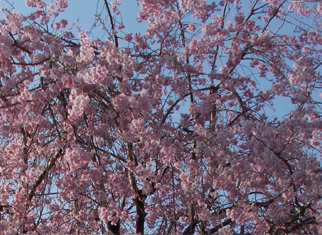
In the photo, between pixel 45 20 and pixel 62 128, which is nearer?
pixel 62 128

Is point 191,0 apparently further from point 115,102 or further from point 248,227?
point 248,227

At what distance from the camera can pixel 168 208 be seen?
573 centimetres

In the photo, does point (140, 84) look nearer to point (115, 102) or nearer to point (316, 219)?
point (115, 102)

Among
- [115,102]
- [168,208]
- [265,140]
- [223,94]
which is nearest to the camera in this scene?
[115,102]

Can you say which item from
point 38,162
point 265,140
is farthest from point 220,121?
point 38,162

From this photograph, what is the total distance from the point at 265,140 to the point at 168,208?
1535mm

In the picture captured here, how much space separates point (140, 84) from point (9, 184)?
1.94 m

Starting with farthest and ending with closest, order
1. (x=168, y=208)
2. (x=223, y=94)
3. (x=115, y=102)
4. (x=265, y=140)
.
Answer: (x=223, y=94) → (x=168, y=208) → (x=265, y=140) → (x=115, y=102)

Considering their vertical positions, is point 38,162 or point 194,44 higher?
point 194,44

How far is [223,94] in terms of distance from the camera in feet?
20.6

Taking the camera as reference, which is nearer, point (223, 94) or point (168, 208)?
point (168, 208)

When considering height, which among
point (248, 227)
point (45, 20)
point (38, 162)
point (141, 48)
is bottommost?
point (248, 227)

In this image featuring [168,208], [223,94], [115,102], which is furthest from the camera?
[223,94]

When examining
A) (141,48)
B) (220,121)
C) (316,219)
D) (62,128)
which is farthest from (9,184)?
(316,219)
